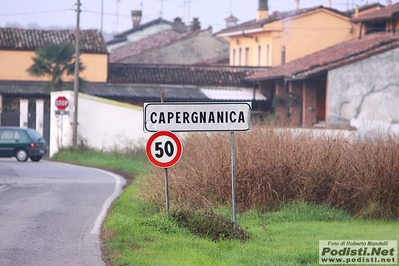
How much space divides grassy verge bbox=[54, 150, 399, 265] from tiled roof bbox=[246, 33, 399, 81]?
22091 mm

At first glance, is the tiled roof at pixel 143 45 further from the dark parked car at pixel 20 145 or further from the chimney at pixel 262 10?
the dark parked car at pixel 20 145

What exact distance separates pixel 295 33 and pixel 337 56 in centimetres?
1289

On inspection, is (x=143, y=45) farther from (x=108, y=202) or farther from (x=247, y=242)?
(x=247, y=242)

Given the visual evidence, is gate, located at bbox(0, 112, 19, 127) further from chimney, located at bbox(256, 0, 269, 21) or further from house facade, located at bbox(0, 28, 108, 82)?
chimney, located at bbox(256, 0, 269, 21)

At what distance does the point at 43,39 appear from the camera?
155ft

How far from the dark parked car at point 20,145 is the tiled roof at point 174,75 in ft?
43.6

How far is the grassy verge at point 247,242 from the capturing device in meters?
9.52

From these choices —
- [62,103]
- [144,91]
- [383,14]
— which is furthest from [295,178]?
[144,91]

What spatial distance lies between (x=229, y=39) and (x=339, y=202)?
44189mm

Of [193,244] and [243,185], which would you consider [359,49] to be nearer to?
[243,185]

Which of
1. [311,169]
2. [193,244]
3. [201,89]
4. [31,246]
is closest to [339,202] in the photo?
[311,169]

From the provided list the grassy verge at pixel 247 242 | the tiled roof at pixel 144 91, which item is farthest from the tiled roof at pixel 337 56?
the grassy verge at pixel 247 242

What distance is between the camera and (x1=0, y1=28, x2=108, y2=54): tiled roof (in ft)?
150

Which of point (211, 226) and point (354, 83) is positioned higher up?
point (354, 83)
